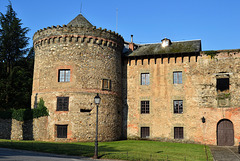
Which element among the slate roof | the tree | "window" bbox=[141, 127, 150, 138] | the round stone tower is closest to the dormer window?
the slate roof

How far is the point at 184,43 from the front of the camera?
1133 inches

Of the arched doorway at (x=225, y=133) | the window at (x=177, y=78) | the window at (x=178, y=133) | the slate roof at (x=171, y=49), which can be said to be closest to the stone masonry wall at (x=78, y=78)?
the slate roof at (x=171, y=49)

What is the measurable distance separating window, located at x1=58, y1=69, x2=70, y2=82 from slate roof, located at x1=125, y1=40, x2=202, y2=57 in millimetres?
7831

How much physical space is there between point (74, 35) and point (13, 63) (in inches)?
746

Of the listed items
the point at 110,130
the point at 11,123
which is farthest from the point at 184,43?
the point at 11,123

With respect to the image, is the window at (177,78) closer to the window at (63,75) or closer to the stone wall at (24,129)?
the window at (63,75)

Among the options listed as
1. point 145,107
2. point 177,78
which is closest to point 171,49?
point 177,78

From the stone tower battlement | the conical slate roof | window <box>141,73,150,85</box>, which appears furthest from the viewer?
window <box>141,73,150,85</box>

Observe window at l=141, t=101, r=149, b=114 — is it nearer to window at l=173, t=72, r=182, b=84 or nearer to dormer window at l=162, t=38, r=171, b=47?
window at l=173, t=72, r=182, b=84

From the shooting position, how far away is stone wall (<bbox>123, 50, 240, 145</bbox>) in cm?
2462

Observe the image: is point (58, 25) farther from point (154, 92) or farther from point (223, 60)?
point (223, 60)

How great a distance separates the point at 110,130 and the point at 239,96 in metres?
13.3

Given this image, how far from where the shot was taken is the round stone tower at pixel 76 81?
22.9 m

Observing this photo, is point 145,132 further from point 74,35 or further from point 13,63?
point 13,63
